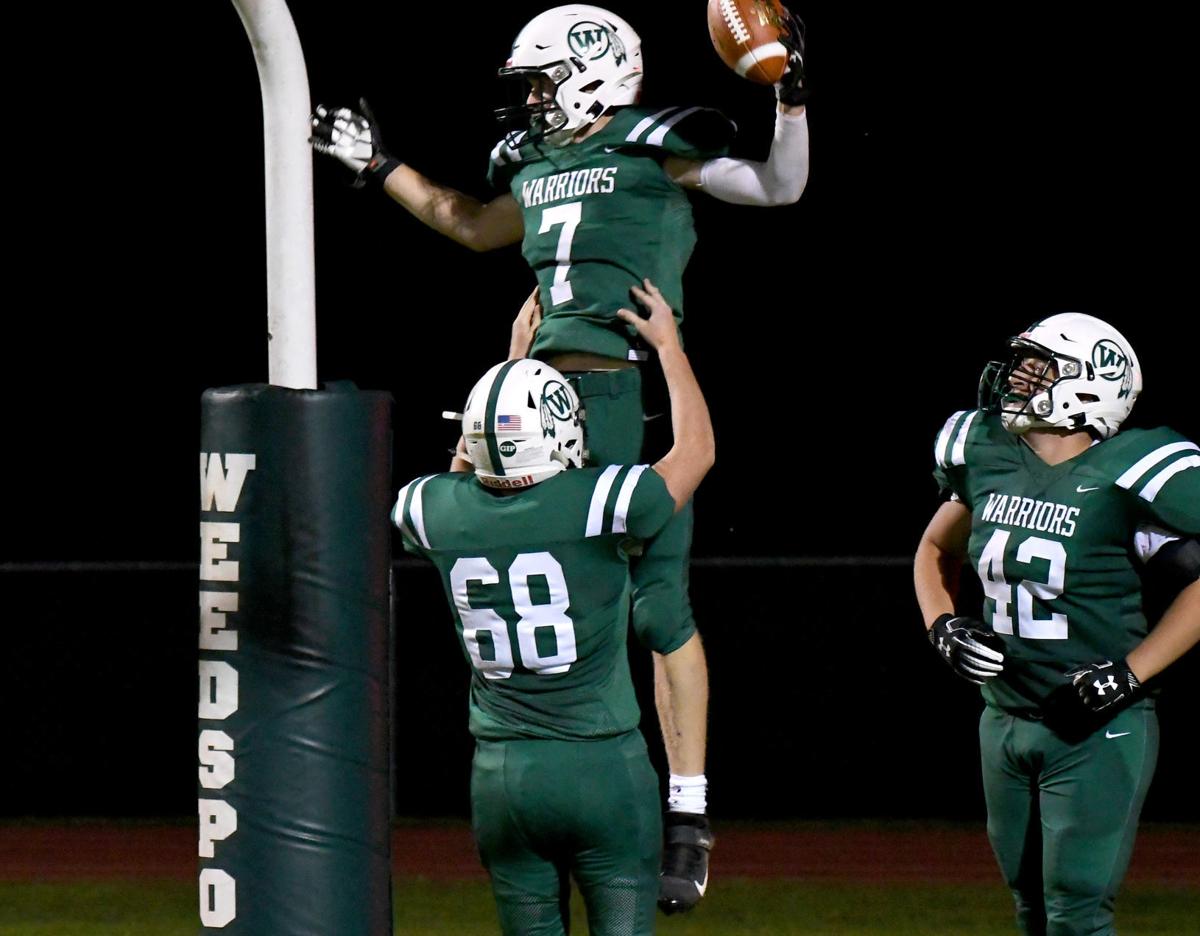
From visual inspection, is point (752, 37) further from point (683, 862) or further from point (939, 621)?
point (683, 862)

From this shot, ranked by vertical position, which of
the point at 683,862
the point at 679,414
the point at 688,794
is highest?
the point at 679,414

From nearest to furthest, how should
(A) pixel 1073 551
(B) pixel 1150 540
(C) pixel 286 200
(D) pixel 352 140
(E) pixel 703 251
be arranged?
1. (C) pixel 286 200
2. (A) pixel 1073 551
3. (B) pixel 1150 540
4. (D) pixel 352 140
5. (E) pixel 703 251

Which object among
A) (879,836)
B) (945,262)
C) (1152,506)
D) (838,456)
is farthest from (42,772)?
(1152,506)

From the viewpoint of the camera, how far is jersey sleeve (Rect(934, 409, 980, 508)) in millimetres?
4809

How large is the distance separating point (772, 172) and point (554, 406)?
0.74 metres

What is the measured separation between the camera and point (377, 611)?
166 inches

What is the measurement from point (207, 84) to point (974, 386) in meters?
4.39

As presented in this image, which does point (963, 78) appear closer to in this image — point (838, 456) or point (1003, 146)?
point (1003, 146)

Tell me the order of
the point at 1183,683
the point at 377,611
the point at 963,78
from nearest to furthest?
the point at 377,611 < the point at 1183,683 < the point at 963,78

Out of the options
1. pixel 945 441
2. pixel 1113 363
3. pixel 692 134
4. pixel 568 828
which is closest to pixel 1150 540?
pixel 1113 363

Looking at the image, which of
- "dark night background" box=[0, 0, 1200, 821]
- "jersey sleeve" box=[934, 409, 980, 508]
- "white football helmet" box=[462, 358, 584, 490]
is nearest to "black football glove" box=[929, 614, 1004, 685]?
"jersey sleeve" box=[934, 409, 980, 508]

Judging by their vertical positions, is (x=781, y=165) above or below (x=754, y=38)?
below

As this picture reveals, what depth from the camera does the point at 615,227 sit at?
4.67m

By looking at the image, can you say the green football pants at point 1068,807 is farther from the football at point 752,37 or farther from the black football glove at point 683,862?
the football at point 752,37
